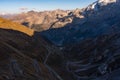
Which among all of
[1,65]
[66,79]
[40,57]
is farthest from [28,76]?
[40,57]

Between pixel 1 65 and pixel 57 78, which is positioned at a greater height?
pixel 1 65

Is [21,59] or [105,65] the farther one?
[105,65]

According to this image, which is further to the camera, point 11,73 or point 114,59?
point 114,59

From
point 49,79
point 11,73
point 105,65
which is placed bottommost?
point 105,65

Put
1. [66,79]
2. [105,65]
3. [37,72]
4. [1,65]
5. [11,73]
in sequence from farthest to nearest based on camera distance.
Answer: [105,65]
[66,79]
[37,72]
[1,65]
[11,73]

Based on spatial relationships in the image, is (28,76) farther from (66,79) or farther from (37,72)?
(66,79)

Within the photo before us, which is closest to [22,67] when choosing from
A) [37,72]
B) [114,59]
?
[37,72]

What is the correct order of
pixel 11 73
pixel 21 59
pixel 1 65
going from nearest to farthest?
pixel 11 73, pixel 1 65, pixel 21 59

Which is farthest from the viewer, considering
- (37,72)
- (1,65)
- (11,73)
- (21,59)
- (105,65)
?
(105,65)

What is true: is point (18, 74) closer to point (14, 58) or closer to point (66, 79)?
point (14, 58)
